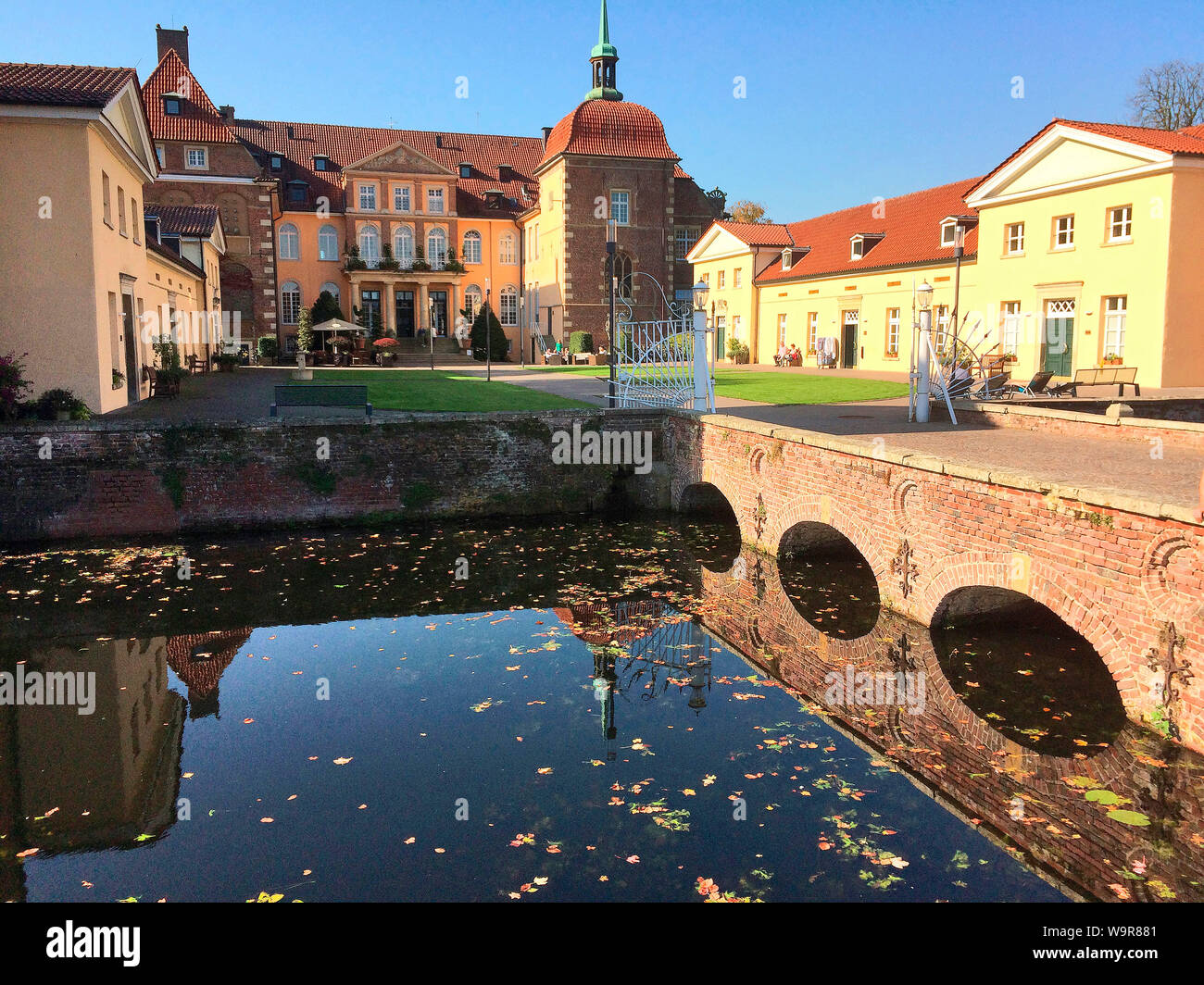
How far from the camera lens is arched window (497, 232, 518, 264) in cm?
4806

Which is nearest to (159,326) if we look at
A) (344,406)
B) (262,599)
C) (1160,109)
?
(344,406)

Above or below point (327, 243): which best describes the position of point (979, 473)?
below

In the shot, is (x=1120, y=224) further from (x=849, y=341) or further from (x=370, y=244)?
(x=370, y=244)

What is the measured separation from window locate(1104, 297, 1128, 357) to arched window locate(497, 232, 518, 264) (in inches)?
1231

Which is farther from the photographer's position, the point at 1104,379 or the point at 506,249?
the point at 506,249

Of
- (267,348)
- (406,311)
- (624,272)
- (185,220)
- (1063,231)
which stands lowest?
(267,348)

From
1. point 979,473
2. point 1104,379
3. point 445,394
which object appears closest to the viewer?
point 979,473

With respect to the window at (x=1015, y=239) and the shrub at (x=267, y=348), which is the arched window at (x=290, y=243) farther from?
the window at (x=1015, y=239)

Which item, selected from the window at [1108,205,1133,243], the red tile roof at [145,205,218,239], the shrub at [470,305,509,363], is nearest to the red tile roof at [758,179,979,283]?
the window at [1108,205,1133,243]

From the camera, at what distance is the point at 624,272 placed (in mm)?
41812

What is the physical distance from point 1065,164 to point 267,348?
3113 centimetres

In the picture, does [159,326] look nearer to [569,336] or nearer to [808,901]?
[569,336]

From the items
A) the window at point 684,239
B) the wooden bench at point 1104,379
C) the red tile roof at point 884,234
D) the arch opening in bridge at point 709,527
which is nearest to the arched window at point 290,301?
the window at point 684,239

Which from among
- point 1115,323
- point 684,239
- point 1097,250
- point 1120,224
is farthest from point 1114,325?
point 684,239
